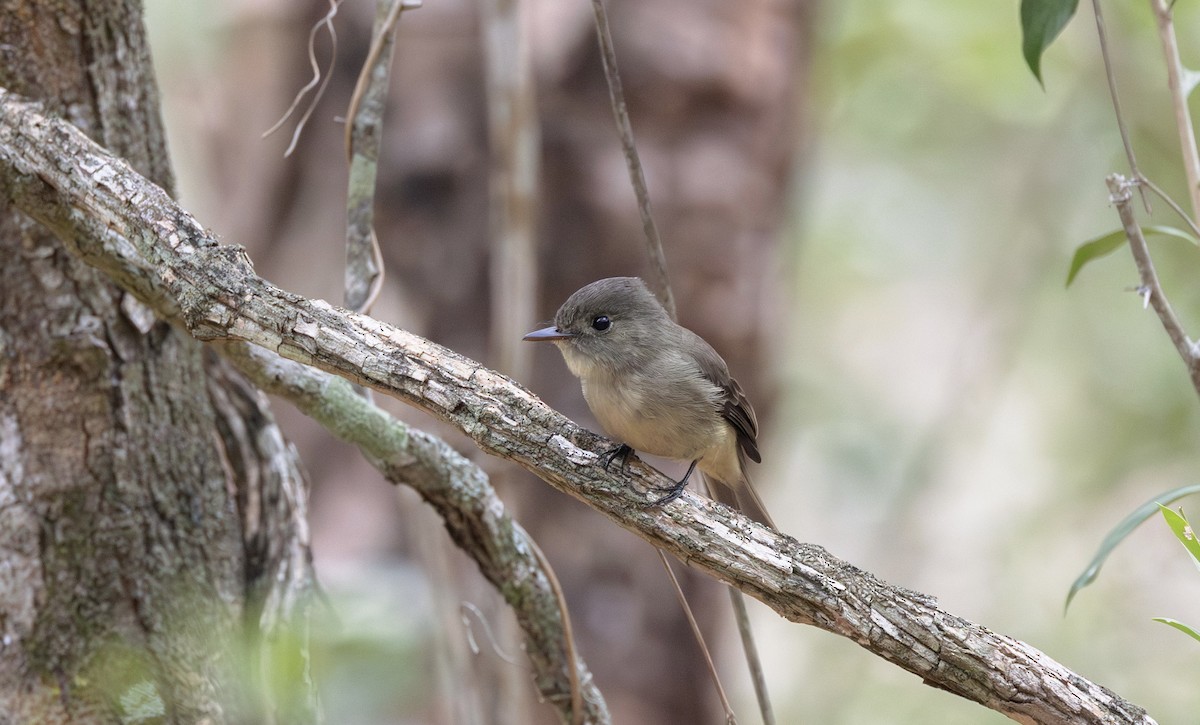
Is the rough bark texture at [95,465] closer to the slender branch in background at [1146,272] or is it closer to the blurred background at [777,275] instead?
the blurred background at [777,275]

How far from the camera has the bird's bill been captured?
3182 millimetres

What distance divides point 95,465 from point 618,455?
3.87 feet

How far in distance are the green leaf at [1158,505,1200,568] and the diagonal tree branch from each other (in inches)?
13.3

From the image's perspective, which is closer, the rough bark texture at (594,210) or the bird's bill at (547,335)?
the bird's bill at (547,335)

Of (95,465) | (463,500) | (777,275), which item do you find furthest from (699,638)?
(777,275)

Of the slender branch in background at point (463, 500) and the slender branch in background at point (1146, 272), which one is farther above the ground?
the slender branch in background at point (1146, 272)

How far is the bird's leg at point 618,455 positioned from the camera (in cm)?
215

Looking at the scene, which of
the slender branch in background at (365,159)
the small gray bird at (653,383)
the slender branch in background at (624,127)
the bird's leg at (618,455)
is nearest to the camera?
the bird's leg at (618,455)

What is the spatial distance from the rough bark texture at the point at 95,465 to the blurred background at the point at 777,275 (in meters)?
0.39

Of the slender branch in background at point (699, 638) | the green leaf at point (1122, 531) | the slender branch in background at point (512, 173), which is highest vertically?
the slender branch in background at point (512, 173)

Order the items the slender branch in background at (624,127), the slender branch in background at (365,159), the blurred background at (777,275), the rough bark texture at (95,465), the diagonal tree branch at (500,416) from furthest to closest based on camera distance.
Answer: the blurred background at (777,275), the slender branch in background at (365,159), the slender branch in background at (624,127), the rough bark texture at (95,465), the diagonal tree branch at (500,416)

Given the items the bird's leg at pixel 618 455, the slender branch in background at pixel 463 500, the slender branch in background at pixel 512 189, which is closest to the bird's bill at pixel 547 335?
the slender branch in background at pixel 512 189

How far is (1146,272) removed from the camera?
2227 millimetres

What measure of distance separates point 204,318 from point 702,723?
4.01 metres
